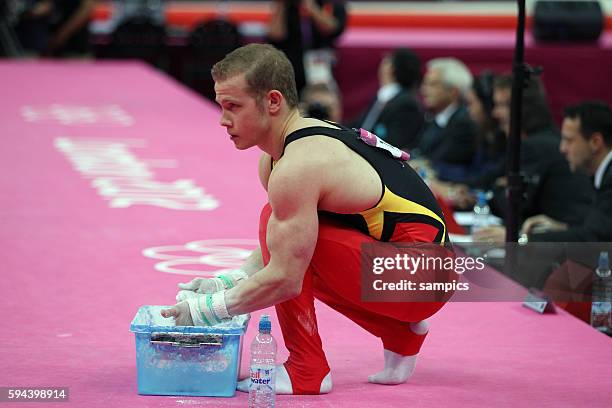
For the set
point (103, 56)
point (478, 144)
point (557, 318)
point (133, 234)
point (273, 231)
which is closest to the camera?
point (273, 231)

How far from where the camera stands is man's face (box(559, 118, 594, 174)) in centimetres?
491

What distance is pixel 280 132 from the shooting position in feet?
10.2

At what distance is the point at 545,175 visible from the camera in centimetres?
549

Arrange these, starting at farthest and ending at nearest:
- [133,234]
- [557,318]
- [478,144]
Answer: [478,144] → [133,234] → [557,318]

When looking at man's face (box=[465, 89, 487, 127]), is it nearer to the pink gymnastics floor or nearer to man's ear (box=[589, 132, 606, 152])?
the pink gymnastics floor

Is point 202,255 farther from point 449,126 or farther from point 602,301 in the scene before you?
point 449,126

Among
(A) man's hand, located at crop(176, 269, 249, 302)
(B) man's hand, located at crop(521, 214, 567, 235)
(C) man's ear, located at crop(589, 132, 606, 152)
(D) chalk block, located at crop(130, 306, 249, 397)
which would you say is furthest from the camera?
(B) man's hand, located at crop(521, 214, 567, 235)

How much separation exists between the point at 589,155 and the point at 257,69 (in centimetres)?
231

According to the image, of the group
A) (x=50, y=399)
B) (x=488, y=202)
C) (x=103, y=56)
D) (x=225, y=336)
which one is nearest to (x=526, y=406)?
(x=225, y=336)

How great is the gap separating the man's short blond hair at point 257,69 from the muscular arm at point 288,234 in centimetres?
22

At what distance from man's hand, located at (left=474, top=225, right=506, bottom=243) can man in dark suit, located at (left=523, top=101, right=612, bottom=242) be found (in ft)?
0.49

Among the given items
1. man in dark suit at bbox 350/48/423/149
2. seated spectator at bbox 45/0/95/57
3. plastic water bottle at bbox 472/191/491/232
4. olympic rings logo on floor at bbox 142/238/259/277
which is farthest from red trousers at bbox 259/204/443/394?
seated spectator at bbox 45/0/95/57

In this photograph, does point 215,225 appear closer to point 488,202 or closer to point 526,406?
point 488,202

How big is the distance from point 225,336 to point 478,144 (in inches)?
172
